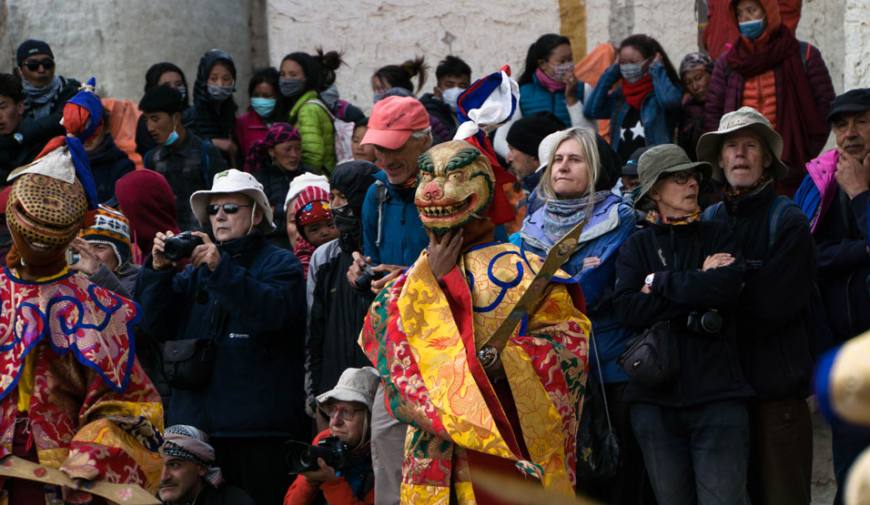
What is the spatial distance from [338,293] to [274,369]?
470mm

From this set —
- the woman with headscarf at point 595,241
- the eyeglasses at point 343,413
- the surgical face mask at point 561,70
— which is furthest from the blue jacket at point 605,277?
the surgical face mask at point 561,70

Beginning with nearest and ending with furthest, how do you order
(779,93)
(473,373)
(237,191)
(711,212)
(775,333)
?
(473,373)
(775,333)
(711,212)
(237,191)
(779,93)

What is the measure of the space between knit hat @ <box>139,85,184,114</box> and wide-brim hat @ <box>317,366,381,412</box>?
3568 mm

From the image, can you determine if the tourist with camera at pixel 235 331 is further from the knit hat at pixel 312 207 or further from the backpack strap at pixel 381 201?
the backpack strap at pixel 381 201

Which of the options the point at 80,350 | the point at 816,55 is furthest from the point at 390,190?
the point at 816,55

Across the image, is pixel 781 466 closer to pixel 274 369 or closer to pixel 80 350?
pixel 274 369

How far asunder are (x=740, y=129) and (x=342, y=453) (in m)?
2.27

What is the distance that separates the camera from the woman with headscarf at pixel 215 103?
10602mm

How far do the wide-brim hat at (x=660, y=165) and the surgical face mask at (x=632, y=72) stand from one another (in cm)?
304

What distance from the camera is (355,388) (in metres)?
6.50

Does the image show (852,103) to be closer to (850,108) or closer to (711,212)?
(850,108)

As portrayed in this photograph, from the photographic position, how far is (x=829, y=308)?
21.6ft

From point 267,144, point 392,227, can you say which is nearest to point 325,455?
point 392,227

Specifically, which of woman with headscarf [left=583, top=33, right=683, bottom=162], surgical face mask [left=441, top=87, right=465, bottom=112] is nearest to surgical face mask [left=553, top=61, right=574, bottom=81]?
woman with headscarf [left=583, top=33, right=683, bottom=162]
